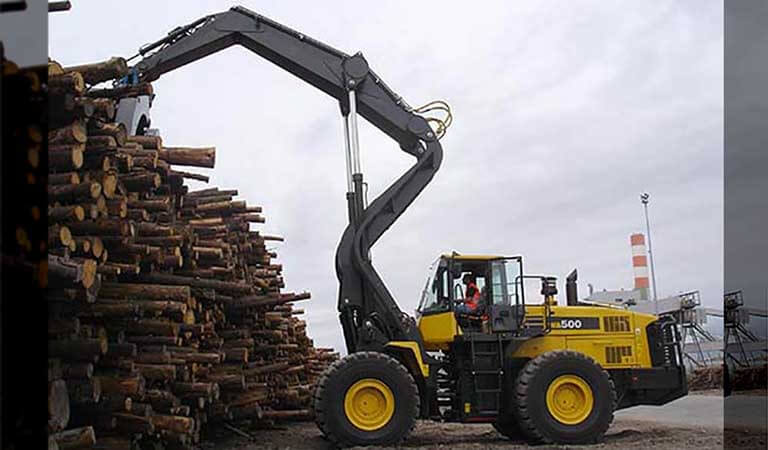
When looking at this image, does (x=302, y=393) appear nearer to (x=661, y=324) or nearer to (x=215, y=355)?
(x=215, y=355)

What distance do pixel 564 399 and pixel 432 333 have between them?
6.60 ft

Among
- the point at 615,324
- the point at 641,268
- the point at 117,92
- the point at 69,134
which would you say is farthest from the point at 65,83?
the point at 641,268

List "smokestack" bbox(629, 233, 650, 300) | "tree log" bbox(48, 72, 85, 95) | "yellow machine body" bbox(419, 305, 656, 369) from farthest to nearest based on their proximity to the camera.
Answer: "smokestack" bbox(629, 233, 650, 300) < "yellow machine body" bbox(419, 305, 656, 369) < "tree log" bbox(48, 72, 85, 95)

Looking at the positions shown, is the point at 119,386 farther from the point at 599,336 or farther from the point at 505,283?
the point at 599,336

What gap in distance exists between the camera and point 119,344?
325 inches

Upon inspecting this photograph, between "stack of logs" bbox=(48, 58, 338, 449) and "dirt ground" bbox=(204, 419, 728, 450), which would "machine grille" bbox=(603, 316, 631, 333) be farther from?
"stack of logs" bbox=(48, 58, 338, 449)

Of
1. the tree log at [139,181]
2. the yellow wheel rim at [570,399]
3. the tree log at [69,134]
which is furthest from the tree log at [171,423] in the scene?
the yellow wheel rim at [570,399]

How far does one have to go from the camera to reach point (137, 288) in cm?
855

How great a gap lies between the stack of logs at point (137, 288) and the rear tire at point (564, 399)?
3652 mm

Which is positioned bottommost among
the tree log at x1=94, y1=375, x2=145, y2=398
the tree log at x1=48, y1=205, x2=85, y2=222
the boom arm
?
the tree log at x1=94, y1=375, x2=145, y2=398

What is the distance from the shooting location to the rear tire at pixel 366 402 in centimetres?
1095

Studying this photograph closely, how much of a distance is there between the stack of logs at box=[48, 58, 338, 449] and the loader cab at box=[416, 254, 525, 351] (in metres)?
2.31

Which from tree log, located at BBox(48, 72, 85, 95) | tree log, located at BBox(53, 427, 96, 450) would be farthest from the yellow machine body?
tree log, located at BBox(48, 72, 85, 95)

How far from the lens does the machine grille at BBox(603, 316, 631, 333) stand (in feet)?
42.8
